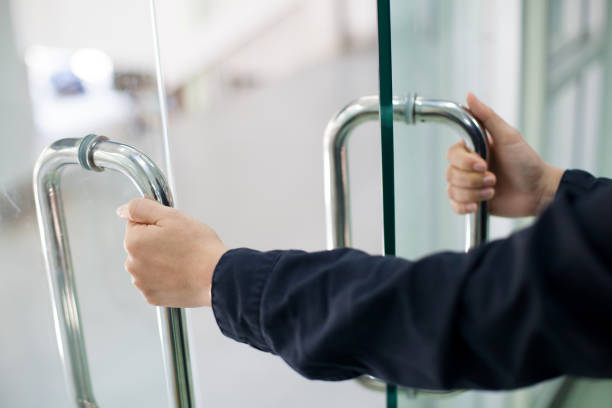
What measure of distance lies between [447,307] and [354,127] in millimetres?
308

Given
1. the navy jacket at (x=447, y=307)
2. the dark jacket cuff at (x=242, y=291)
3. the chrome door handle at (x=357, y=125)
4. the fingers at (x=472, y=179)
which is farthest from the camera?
the fingers at (x=472, y=179)

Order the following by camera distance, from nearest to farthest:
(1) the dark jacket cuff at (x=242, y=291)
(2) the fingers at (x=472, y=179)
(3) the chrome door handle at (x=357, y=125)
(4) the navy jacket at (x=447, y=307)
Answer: (4) the navy jacket at (x=447, y=307) → (1) the dark jacket cuff at (x=242, y=291) → (3) the chrome door handle at (x=357, y=125) → (2) the fingers at (x=472, y=179)

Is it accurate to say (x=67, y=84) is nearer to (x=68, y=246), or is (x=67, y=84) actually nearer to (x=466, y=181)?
(x=68, y=246)

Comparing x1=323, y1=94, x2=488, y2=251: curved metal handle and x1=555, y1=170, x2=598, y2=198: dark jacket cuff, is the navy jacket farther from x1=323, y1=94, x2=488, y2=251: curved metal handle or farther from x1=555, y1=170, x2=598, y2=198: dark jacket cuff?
x1=555, y1=170, x2=598, y2=198: dark jacket cuff

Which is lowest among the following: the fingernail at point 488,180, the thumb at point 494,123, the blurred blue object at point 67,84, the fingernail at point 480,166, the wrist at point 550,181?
the wrist at point 550,181

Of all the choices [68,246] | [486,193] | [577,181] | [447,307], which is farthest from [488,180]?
[68,246]

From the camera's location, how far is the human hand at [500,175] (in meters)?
0.69

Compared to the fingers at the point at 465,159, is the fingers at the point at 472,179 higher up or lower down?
lower down

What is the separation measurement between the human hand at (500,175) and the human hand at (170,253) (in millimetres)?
325

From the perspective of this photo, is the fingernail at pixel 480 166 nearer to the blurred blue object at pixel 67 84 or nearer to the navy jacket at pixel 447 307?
the navy jacket at pixel 447 307

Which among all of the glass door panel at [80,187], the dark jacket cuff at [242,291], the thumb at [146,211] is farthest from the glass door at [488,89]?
the glass door panel at [80,187]

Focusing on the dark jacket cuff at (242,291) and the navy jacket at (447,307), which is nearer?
the navy jacket at (447,307)

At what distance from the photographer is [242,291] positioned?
47cm

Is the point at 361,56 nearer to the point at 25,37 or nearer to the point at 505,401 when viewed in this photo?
the point at 505,401
